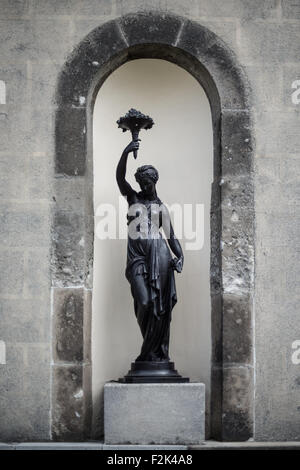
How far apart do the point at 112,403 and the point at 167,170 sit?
2.22 metres

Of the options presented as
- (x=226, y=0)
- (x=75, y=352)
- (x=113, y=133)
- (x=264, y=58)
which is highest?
(x=226, y=0)

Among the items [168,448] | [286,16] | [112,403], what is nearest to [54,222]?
[112,403]

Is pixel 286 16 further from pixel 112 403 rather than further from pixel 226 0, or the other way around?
pixel 112 403

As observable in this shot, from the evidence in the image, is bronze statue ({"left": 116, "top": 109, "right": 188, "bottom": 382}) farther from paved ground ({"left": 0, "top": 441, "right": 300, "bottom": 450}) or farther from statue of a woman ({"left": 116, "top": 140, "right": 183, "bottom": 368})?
paved ground ({"left": 0, "top": 441, "right": 300, "bottom": 450})

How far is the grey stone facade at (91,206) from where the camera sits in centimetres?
669

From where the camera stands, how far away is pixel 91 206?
709 cm

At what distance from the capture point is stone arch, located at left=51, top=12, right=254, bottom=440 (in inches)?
263

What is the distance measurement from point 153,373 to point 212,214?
139cm

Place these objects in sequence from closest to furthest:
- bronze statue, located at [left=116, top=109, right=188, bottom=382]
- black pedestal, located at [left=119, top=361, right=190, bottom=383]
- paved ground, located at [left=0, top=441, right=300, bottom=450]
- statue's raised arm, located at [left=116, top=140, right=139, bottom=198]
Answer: paved ground, located at [left=0, top=441, right=300, bottom=450]
black pedestal, located at [left=119, top=361, right=190, bottom=383]
bronze statue, located at [left=116, top=109, right=188, bottom=382]
statue's raised arm, located at [left=116, top=140, right=139, bottom=198]

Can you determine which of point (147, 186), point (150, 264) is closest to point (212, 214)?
point (147, 186)

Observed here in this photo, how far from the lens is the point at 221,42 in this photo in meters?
7.11

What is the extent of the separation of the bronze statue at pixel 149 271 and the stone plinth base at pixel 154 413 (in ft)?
0.44

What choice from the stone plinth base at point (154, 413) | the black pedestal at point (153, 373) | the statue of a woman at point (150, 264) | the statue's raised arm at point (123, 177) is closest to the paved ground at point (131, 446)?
the stone plinth base at point (154, 413)

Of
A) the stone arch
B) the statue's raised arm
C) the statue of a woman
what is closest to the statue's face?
the statue of a woman
